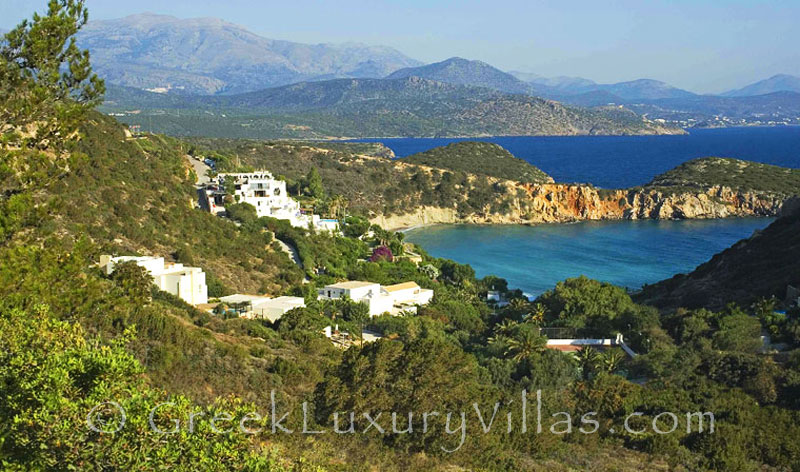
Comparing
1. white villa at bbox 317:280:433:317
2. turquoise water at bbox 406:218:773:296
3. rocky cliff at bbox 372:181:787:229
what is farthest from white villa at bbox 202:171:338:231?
rocky cliff at bbox 372:181:787:229

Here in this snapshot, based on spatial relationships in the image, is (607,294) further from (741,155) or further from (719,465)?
(741,155)

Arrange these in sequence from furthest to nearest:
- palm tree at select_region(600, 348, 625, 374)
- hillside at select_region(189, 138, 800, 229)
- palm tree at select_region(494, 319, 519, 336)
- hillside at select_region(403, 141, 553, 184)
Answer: hillside at select_region(403, 141, 553, 184) < hillside at select_region(189, 138, 800, 229) < palm tree at select_region(494, 319, 519, 336) < palm tree at select_region(600, 348, 625, 374)

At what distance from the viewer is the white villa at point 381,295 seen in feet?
98.7

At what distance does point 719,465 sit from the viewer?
13.8 metres

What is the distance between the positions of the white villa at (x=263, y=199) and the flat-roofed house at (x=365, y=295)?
12326 millimetres

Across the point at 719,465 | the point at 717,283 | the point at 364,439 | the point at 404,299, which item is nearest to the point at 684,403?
the point at 719,465

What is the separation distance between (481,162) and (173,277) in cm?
6924

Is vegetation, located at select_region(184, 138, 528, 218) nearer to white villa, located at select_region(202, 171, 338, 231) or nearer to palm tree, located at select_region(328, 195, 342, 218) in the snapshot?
palm tree, located at select_region(328, 195, 342, 218)

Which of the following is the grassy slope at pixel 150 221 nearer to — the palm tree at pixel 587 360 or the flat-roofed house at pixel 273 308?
the flat-roofed house at pixel 273 308

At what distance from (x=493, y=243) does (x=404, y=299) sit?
2659 cm

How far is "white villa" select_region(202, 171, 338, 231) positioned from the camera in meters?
43.0

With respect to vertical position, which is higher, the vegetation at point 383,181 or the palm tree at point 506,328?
the vegetation at point 383,181

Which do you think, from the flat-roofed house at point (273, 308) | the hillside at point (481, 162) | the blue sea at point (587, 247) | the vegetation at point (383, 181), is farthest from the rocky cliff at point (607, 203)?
the flat-roofed house at point (273, 308)

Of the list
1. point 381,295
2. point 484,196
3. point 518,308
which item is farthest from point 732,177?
point 381,295
